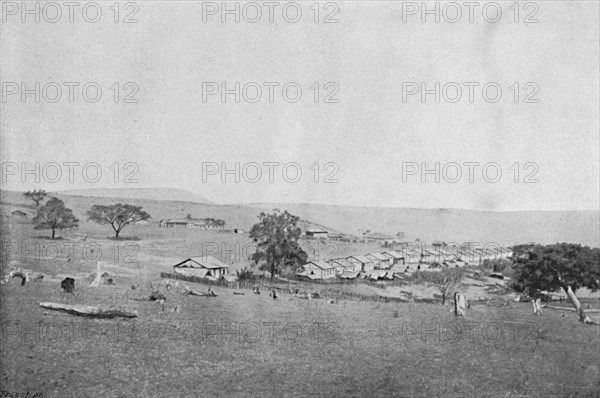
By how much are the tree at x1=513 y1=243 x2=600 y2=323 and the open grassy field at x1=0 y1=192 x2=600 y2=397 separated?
0.58 feet

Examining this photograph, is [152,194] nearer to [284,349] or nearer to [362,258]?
[284,349]

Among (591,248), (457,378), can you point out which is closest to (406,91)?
(591,248)

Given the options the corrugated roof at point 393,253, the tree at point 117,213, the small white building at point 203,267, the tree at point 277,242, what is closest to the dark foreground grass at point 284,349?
the small white building at point 203,267

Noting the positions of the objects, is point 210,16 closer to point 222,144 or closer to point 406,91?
point 222,144

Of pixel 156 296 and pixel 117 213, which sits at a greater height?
pixel 117 213

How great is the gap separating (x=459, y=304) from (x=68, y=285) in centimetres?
337

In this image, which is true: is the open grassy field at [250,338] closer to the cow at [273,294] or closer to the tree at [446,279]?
the cow at [273,294]

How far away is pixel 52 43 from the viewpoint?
15.9ft

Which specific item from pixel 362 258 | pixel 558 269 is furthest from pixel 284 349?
pixel 558 269

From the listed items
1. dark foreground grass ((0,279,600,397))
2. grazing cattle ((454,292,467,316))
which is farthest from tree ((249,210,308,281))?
grazing cattle ((454,292,467,316))

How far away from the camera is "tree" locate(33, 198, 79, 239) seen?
480 cm

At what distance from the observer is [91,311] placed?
4754mm

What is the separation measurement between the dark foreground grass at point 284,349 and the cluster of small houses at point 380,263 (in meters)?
Answer: 0.24

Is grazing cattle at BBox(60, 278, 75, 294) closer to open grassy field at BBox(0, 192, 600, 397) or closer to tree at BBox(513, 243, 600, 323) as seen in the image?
open grassy field at BBox(0, 192, 600, 397)
